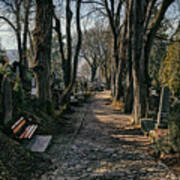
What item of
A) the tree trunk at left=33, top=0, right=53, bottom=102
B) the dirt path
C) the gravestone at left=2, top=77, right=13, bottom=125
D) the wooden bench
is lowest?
the dirt path

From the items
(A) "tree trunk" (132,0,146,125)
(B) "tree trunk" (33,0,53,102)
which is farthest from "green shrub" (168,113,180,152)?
(B) "tree trunk" (33,0,53,102)

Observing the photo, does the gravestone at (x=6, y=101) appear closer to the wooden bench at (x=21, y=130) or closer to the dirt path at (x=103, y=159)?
the wooden bench at (x=21, y=130)

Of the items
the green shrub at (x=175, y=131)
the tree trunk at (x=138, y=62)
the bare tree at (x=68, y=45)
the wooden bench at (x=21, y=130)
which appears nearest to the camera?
the green shrub at (x=175, y=131)

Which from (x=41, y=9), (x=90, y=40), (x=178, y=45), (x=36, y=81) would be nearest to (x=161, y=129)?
(x=36, y=81)

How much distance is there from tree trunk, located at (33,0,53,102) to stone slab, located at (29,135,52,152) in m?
3.28

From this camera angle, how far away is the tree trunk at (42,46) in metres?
9.86

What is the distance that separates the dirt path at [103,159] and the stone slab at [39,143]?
0.20 metres

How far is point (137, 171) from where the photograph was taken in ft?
16.4

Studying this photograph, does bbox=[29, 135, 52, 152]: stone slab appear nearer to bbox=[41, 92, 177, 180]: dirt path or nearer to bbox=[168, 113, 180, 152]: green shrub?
bbox=[41, 92, 177, 180]: dirt path

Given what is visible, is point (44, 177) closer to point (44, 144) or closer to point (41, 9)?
point (44, 144)

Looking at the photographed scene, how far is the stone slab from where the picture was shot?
6137 mm

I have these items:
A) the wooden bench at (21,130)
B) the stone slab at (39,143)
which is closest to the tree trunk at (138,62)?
the stone slab at (39,143)

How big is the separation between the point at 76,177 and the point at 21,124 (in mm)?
2567

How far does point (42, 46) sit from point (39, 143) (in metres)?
4.67
